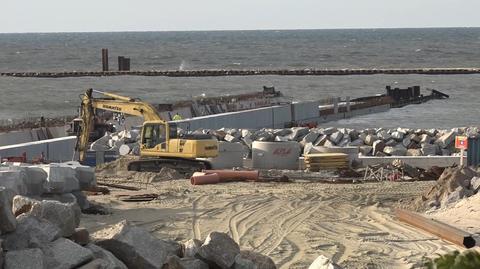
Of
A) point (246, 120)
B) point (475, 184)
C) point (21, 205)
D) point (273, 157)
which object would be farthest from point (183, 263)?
point (246, 120)

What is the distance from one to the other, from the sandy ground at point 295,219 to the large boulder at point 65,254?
435cm

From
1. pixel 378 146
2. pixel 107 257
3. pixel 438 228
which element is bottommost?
pixel 378 146

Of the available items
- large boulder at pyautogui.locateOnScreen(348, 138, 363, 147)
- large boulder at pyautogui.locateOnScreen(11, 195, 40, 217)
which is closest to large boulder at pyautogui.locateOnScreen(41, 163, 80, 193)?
large boulder at pyautogui.locateOnScreen(11, 195, 40, 217)

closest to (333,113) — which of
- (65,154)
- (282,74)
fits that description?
(65,154)

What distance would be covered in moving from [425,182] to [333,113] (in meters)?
26.4

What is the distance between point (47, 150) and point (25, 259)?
1756 centimetres

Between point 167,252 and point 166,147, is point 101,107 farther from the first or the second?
point 167,252

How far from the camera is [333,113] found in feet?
160

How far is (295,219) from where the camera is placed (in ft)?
57.1

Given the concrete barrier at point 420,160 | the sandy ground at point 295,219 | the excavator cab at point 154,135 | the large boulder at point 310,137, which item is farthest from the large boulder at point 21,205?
the large boulder at point 310,137

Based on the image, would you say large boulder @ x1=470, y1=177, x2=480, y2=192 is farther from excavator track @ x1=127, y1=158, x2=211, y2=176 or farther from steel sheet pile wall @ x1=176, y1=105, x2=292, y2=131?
steel sheet pile wall @ x1=176, y1=105, x2=292, y2=131

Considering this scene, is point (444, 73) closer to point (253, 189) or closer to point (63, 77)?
point (63, 77)

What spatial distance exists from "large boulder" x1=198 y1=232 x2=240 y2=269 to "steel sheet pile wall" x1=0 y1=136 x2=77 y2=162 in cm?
1510

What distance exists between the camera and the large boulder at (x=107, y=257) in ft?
32.5
